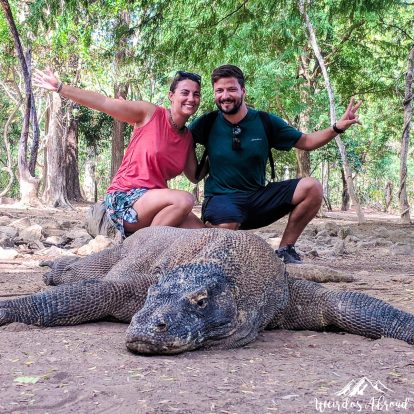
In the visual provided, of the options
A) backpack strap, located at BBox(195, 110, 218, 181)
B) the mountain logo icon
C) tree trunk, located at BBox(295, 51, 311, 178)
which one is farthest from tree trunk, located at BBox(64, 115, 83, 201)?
the mountain logo icon

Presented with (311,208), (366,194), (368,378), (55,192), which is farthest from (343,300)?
(366,194)

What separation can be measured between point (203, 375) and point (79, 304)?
1072mm

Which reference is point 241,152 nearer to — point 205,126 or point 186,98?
point 205,126

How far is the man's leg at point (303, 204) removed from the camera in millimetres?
4719

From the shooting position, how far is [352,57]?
1356 centimetres

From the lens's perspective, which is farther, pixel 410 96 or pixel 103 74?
pixel 103 74

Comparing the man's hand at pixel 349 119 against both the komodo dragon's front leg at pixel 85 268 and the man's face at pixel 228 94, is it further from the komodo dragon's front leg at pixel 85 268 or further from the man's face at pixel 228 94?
the komodo dragon's front leg at pixel 85 268

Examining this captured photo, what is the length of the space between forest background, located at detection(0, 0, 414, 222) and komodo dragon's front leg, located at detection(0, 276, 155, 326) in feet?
11.0

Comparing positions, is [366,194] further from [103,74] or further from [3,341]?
[3,341]

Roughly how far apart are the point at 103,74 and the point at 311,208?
10717 mm

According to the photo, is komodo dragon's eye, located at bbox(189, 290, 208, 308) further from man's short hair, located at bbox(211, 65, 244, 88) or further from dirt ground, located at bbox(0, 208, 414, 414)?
man's short hair, located at bbox(211, 65, 244, 88)

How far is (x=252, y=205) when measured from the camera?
468cm

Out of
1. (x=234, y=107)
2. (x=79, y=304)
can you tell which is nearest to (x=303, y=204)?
(x=234, y=107)

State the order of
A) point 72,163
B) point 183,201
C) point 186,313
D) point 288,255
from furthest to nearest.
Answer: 1. point 72,163
2. point 288,255
3. point 183,201
4. point 186,313
